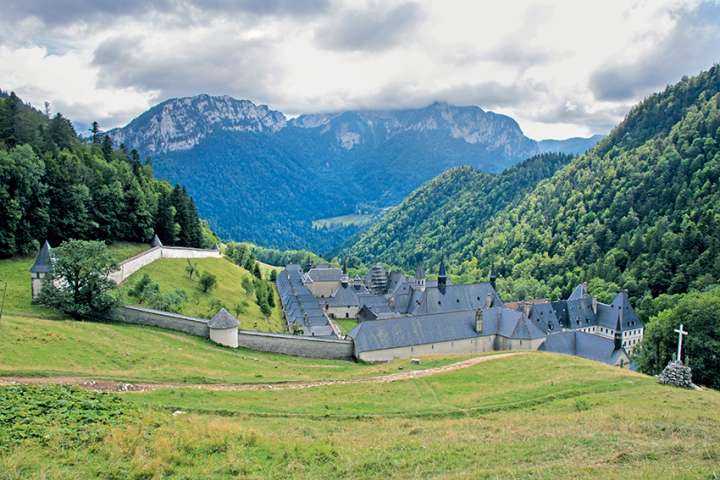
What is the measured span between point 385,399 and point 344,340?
23332 millimetres

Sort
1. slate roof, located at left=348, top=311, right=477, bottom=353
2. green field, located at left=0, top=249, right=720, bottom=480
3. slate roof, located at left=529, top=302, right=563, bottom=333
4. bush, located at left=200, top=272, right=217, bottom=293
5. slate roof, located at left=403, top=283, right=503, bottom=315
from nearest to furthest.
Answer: green field, located at left=0, top=249, right=720, bottom=480
slate roof, located at left=348, top=311, right=477, bottom=353
bush, located at left=200, top=272, right=217, bottom=293
slate roof, located at left=529, top=302, right=563, bottom=333
slate roof, located at left=403, top=283, right=503, bottom=315

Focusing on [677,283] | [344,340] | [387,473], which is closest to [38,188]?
[344,340]

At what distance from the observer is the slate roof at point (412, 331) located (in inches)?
2128

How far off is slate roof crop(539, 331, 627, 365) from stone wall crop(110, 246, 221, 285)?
161ft

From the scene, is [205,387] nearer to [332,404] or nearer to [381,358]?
[332,404]

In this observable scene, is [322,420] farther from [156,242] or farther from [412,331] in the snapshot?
[156,242]

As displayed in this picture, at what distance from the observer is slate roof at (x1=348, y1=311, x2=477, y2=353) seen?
177 ft

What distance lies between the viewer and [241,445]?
18016 millimetres

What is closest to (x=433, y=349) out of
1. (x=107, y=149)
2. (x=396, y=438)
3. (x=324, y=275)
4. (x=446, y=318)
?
(x=446, y=318)

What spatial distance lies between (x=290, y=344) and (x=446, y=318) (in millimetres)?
22192

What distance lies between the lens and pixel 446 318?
203 feet

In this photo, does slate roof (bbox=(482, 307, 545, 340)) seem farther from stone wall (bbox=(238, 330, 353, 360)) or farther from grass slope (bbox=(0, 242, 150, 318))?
grass slope (bbox=(0, 242, 150, 318))

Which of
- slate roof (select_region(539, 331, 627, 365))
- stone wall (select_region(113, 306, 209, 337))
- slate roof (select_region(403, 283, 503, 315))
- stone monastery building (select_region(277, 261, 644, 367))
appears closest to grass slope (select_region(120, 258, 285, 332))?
stone wall (select_region(113, 306, 209, 337))

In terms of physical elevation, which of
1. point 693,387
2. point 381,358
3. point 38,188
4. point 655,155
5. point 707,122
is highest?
point 707,122
